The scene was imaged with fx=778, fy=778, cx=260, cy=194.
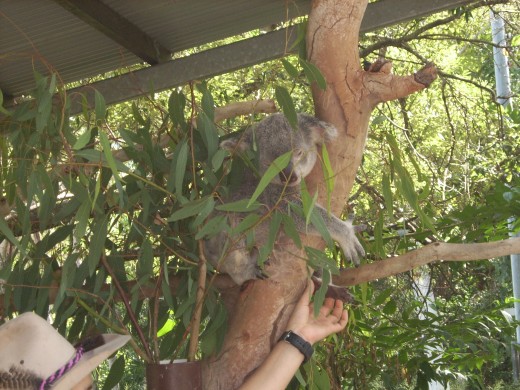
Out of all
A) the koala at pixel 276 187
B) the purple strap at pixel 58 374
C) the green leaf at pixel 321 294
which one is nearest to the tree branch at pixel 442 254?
the koala at pixel 276 187

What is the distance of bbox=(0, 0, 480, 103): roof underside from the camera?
121 inches

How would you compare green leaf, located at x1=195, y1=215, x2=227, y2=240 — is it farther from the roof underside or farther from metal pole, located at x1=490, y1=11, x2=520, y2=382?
metal pole, located at x1=490, y1=11, x2=520, y2=382

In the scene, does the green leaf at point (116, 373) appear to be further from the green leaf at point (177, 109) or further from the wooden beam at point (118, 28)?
the wooden beam at point (118, 28)

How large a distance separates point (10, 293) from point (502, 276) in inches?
298

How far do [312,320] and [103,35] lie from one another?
1.87 m

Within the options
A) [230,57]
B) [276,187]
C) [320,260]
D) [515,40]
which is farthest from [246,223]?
[515,40]

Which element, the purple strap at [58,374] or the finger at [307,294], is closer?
the purple strap at [58,374]

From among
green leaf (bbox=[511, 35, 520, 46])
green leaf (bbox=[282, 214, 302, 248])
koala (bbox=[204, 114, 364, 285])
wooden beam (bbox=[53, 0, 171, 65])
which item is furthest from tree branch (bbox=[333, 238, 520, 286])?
green leaf (bbox=[511, 35, 520, 46])

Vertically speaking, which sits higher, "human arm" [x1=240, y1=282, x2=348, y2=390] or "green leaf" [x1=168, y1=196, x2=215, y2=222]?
"green leaf" [x1=168, y1=196, x2=215, y2=222]

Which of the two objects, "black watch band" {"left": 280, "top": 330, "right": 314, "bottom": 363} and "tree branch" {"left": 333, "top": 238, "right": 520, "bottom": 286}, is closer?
"black watch band" {"left": 280, "top": 330, "right": 314, "bottom": 363}

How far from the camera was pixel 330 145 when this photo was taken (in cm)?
208

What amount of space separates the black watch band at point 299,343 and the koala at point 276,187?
0.18m

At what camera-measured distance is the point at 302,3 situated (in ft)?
10.6

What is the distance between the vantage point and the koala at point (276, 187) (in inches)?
85.8
